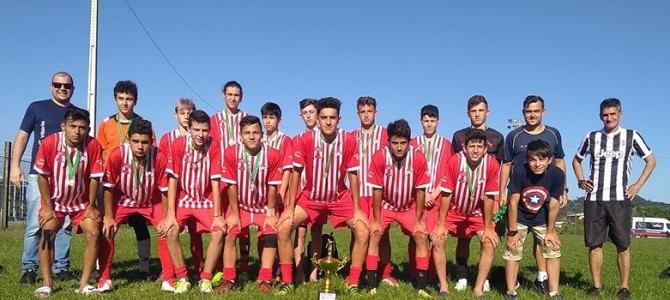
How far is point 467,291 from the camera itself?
22.2 ft

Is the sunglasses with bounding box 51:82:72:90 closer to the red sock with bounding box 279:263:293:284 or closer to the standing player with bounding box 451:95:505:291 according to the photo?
the red sock with bounding box 279:263:293:284

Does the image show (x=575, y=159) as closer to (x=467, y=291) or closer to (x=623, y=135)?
(x=623, y=135)

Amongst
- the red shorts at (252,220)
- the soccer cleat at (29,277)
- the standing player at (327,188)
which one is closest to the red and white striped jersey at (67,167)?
the soccer cleat at (29,277)

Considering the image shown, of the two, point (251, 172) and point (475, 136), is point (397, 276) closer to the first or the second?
point (475, 136)

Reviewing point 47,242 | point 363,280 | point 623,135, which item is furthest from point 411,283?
point 47,242

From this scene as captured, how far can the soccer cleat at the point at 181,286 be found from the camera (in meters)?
6.28

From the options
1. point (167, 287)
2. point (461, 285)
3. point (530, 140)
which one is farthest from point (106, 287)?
point (530, 140)

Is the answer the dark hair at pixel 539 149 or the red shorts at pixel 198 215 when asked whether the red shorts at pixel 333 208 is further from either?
the dark hair at pixel 539 149

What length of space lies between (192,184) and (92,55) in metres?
3.63

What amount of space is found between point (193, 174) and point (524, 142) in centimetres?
388

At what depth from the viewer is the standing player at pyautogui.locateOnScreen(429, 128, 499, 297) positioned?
6.54 m

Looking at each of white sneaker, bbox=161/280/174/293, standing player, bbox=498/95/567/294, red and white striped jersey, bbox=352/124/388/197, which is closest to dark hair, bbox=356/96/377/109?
red and white striped jersey, bbox=352/124/388/197

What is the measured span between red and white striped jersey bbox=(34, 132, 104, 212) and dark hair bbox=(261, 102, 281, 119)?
6.80 ft

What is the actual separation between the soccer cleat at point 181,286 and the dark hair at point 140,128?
1.63 metres
